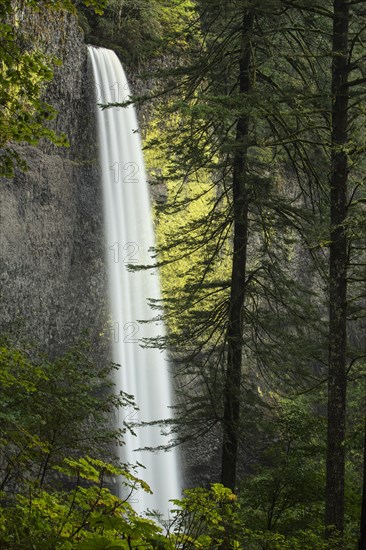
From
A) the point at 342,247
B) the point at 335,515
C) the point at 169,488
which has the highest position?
the point at 342,247

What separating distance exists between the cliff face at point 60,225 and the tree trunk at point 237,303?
25.7ft

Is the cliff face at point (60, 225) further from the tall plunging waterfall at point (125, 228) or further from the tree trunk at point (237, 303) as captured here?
the tree trunk at point (237, 303)

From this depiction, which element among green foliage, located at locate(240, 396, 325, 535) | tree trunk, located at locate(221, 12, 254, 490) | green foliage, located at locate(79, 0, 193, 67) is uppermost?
green foliage, located at locate(79, 0, 193, 67)

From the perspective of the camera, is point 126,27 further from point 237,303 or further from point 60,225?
point 237,303

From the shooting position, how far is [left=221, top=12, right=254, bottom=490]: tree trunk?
10516mm

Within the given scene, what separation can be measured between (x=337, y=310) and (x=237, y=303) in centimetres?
225

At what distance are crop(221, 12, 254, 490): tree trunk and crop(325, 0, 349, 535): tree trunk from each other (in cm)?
145

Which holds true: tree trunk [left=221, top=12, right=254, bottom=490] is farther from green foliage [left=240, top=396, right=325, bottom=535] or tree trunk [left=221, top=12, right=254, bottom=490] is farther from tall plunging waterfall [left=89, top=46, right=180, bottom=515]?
tall plunging waterfall [left=89, top=46, right=180, bottom=515]

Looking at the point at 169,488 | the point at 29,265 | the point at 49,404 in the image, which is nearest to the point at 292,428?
the point at 49,404

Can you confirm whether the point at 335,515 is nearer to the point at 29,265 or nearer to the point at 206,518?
the point at 206,518

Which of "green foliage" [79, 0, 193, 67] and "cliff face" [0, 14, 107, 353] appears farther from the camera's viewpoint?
"green foliage" [79, 0, 193, 67]

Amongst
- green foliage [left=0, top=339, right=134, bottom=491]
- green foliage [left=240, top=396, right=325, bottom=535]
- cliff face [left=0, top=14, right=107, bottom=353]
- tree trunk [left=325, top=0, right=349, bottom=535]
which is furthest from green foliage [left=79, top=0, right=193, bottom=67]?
green foliage [left=0, top=339, right=134, bottom=491]

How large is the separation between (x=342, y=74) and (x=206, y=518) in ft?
21.9

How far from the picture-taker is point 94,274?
65.7 ft
